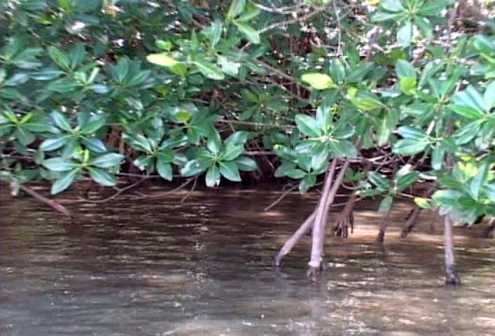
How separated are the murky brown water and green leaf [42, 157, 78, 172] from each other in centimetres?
78

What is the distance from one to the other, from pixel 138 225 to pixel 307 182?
305 cm

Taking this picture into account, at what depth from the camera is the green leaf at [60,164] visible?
4.09 metres

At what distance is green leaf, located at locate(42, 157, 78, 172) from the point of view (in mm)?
4094

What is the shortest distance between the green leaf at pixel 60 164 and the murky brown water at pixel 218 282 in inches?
30.9

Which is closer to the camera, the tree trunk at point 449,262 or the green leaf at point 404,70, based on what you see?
the green leaf at point 404,70

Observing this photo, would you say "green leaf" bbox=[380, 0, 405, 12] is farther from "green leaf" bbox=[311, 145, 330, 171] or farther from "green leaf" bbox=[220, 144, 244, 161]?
"green leaf" bbox=[220, 144, 244, 161]

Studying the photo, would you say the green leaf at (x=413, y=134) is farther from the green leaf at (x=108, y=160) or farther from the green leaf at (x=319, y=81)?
the green leaf at (x=108, y=160)

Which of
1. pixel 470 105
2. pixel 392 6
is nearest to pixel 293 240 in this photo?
pixel 392 6

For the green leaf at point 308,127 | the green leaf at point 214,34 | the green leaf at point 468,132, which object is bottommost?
the green leaf at point 308,127

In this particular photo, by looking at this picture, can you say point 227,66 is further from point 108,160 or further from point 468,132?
point 468,132

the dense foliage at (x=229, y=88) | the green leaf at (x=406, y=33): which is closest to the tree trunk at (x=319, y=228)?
the dense foliage at (x=229, y=88)

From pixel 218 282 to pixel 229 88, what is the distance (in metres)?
1.14

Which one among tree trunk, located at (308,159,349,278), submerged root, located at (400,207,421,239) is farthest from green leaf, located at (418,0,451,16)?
submerged root, located at (400,207,421,239)

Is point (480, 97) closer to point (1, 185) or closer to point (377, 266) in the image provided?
point (377, 266)
